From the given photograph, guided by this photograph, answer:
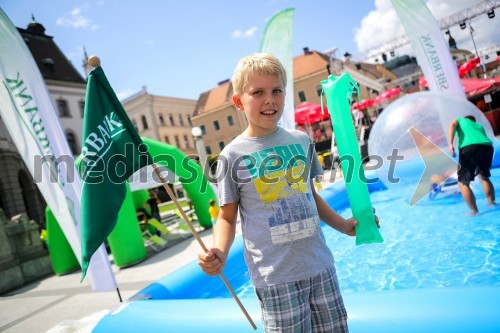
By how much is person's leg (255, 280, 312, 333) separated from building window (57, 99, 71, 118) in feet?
99.3

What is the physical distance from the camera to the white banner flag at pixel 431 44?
811 centimetres

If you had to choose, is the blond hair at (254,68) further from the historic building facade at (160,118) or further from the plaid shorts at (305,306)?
the historic building facade at (160,118)

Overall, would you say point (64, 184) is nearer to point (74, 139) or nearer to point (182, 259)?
point (182, 259)

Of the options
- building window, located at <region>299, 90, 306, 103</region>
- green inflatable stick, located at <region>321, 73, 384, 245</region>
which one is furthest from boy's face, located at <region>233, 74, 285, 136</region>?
building window, located at <region>299, 90, 306, 103</region>

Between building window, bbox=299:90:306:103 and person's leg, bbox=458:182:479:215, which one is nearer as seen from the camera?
person's leg, bbox=458:182:479:215

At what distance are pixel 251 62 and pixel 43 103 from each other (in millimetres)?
4082

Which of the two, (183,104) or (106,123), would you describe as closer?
(106,123)

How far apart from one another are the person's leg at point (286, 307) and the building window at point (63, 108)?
30.3 metres

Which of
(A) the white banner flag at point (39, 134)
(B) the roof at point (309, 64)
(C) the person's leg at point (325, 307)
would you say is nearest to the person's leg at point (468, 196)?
(C) the person's leg at point (325, 307)

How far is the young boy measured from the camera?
147 cm

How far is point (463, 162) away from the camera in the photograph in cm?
492

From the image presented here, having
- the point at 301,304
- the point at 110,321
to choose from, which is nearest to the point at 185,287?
the point at 110,321

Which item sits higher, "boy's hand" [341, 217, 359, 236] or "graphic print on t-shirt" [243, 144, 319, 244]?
"graphic print on t-shirt" [243, 144, 319, 244]

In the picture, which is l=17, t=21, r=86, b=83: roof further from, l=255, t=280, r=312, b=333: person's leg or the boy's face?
l=255, t=280, r=312, b=333: person's leg
